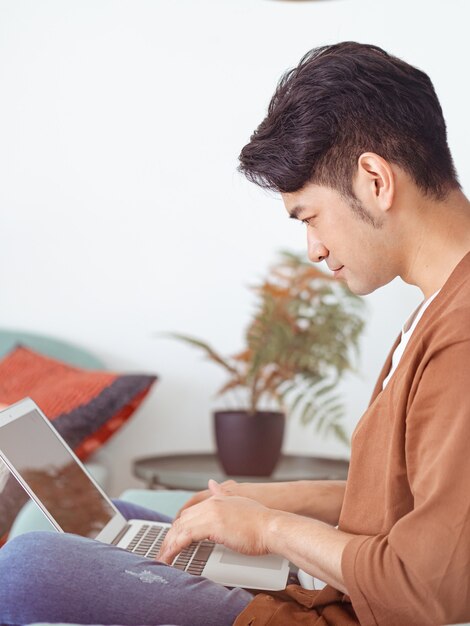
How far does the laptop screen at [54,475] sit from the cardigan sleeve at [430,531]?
1.58 ft

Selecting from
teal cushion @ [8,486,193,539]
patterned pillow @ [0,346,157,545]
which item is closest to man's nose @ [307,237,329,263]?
teal cushion @ [8,486,193,539]

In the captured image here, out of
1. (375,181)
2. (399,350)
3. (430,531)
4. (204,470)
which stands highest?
(375,181)

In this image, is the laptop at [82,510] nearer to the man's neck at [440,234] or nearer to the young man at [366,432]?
the young man at [366,432]

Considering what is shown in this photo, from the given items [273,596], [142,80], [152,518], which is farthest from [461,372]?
[142,80]

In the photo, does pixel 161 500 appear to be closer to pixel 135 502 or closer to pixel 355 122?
pixel 135 502

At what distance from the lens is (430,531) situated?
2.72ft

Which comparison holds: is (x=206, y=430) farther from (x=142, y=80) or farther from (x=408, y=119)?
(x=408, y=119)

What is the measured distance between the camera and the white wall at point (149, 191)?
8.86ft

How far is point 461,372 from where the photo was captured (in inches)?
33.5

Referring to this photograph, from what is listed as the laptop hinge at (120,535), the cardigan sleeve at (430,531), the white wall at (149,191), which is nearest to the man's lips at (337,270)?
the cardigan sleeve at (430,531)

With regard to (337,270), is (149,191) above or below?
above

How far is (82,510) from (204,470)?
3.29ft

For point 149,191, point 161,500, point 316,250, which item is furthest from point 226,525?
point 149,191

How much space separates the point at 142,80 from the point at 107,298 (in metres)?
0.67
